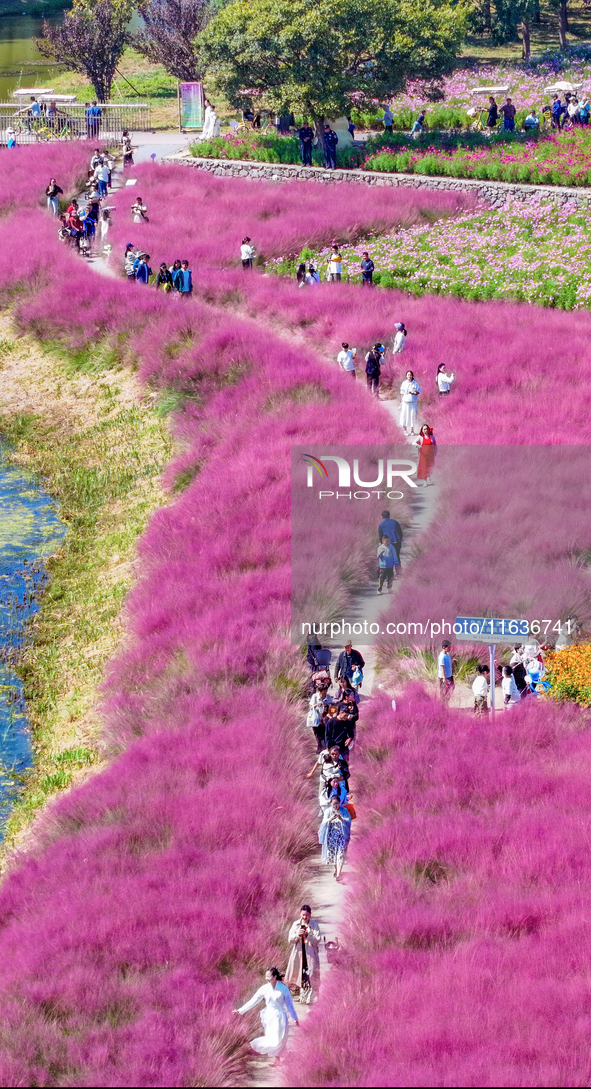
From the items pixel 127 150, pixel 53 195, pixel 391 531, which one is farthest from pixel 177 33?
pixel 391 531

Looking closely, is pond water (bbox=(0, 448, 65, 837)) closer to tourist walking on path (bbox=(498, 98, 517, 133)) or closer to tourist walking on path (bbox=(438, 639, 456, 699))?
tourist walking on path (bbox=(438, 639, 456, 699))

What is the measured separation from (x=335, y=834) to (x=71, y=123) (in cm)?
4372

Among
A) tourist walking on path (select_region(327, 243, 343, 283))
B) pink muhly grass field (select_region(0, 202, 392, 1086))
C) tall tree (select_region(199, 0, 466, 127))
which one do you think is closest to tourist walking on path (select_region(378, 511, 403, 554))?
pink muhly grass field (select_region(0, 202, 392, 1086))

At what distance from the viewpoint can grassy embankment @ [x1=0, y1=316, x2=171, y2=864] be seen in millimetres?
20062

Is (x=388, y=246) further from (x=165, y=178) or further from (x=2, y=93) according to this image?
(x=2, y=93)

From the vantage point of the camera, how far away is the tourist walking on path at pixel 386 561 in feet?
68.9

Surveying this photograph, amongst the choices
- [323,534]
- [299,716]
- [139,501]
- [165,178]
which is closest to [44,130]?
[165,178]

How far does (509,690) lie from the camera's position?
59.0 feet

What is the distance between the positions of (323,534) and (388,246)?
18965 millimetres

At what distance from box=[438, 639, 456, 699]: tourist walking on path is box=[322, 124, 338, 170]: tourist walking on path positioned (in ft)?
101

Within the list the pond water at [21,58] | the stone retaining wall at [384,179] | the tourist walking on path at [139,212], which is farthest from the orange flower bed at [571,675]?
the pond water at [21,58]

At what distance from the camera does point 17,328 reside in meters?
38.5

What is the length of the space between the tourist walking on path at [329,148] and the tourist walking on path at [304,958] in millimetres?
36653

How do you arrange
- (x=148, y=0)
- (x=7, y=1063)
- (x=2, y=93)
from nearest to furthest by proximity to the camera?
(x=7, y=1063)
(x=148, y=0)
(x=2, y=93)
